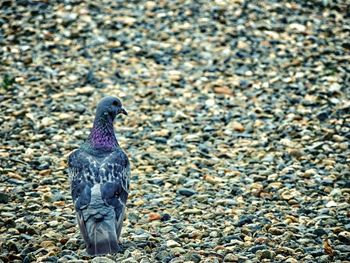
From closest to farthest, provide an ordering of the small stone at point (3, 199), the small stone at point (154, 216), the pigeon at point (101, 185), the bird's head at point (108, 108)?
the pigeon at point (101, 185), the bird's head at point (108, 108), the small stone at point (154, 216), the small stone at point (3, 199)

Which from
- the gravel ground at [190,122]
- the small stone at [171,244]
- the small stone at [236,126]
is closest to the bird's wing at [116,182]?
the gravel ground at [190,122]

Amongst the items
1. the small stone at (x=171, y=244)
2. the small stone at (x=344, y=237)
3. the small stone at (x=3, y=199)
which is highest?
the small stone at (x=171, y=244)

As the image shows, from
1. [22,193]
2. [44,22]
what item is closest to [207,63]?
[44,22]

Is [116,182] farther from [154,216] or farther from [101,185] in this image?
[154,216]

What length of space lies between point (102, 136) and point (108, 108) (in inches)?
16.2

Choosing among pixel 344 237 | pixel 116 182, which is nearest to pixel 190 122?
pixel 344 237

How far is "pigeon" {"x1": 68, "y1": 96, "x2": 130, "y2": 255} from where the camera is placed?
255 inches

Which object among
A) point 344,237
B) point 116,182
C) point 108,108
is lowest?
point 344,237

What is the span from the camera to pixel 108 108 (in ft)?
26.3

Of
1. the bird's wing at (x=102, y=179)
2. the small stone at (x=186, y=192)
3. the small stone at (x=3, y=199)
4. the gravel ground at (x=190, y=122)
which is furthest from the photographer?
the small stone at (x=186, y=192)

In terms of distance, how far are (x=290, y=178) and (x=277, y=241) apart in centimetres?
185

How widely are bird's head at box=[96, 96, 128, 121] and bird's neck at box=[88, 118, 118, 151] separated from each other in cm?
8

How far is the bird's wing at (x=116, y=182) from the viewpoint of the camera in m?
6.81

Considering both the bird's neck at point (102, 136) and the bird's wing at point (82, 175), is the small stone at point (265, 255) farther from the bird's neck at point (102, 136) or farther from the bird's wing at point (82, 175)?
the bird's neck at point (102, 136)
